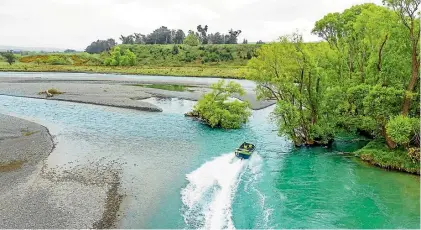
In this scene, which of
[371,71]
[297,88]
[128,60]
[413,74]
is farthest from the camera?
[128,60]

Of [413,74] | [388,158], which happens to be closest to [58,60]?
[388,158]

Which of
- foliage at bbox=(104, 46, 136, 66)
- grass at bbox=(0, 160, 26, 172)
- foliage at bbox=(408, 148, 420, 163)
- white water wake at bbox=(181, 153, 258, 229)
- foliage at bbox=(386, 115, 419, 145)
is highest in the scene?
foliage at bbox=(104, 46, 136, 66)

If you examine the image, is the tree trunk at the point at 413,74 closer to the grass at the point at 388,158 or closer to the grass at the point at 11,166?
the grass at the point at 388,158

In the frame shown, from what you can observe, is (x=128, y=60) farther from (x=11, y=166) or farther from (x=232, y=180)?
(x=232, y=180)

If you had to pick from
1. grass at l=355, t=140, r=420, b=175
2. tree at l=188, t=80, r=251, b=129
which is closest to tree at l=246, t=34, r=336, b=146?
grass at l=355, t=140, r=420, b=175

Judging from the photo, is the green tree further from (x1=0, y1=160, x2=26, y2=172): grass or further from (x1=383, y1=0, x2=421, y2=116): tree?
(x1=383, y1=0, x2=421, y2=116): tree

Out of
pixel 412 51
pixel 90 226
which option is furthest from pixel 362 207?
pixel 90 226
